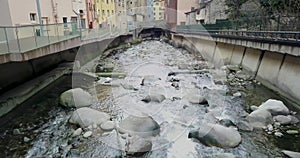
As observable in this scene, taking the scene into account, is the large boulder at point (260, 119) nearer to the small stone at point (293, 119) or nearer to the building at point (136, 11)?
the small stone at point (293, 119)

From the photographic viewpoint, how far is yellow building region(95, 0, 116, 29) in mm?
28859

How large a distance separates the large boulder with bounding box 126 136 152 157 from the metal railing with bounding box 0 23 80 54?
4597 mm

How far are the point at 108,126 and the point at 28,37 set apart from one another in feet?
14.3

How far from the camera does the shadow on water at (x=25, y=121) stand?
5905mm

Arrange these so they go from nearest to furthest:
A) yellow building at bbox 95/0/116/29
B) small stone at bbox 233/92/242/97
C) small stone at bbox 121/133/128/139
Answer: small stone at bbox 121/133/128/139 < small stone at bbox 233/92/242/97 < yellow building at bbox 95/0/116/29

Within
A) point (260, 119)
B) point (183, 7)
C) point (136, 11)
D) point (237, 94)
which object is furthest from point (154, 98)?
point (136, 11)

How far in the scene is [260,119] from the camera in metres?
6.64

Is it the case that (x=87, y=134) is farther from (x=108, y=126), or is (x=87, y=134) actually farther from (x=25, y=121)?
(x=25, y=121)

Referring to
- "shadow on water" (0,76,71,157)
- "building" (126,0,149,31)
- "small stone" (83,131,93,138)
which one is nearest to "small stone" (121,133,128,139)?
"small stone" (83,131,93,138)

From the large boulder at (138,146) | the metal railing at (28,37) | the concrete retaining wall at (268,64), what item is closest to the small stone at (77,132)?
the large boulder at (138,146)

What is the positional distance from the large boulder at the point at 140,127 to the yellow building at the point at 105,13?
20.7 meters

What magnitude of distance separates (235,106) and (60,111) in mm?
5712

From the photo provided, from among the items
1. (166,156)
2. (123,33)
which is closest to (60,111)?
(166,156)

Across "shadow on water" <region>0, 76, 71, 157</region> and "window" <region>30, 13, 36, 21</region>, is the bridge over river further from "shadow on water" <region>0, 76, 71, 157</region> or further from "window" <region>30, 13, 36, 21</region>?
"window" <region>30, 13, 36, 21</region>
